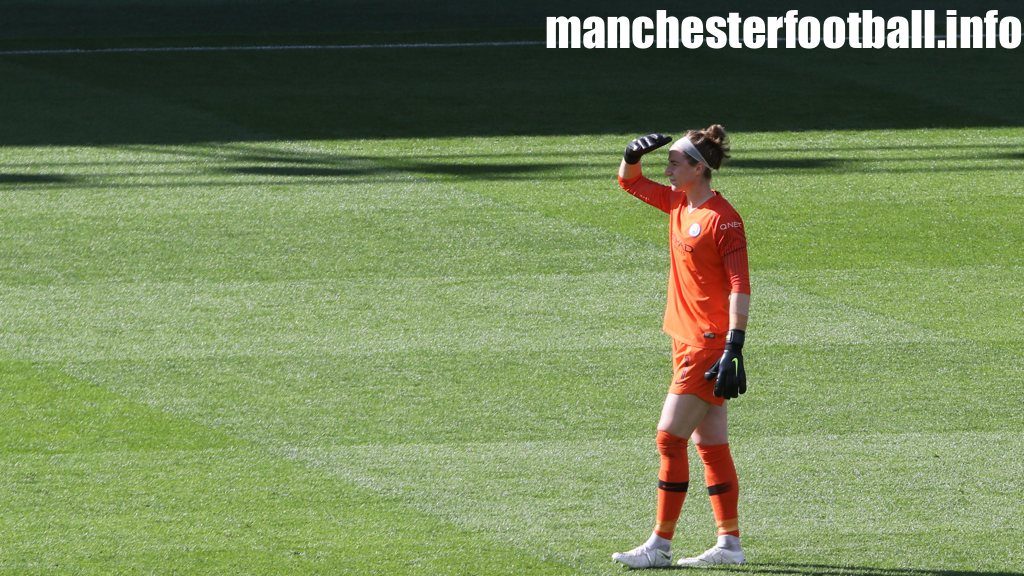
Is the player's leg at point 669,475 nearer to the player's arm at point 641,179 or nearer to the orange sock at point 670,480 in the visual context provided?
the orange sock at point 670,480

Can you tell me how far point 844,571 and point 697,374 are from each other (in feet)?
3.45

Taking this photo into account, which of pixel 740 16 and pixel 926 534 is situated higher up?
pixel 740 16

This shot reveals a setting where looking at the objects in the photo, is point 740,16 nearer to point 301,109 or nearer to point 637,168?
point 301,109

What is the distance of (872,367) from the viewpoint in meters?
9.50

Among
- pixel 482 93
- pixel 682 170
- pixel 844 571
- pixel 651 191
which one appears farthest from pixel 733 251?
pixel 482 93

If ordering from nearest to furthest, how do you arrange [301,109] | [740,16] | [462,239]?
[462,239] → [301,109] → [740,16]

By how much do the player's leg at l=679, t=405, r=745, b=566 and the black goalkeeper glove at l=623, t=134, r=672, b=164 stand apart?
3.58 ft

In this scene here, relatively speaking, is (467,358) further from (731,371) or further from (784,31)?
(784,31)

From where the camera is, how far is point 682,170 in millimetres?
6223

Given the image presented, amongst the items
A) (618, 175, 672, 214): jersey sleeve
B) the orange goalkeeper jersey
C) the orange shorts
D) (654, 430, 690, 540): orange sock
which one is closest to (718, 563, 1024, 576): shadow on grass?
(654, 430, 690, 540): orange sock

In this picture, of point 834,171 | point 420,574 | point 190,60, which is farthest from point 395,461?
point 190,60

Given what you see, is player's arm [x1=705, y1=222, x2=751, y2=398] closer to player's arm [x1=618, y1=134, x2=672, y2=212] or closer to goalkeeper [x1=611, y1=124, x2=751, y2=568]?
goalkeeper [x1=611, y1=124, x2=751, y2=568]

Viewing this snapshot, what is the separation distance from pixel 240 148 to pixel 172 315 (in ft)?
17.4

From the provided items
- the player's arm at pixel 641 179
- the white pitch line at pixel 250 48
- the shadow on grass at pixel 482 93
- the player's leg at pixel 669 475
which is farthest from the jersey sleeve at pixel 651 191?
the white pitch line at pixel 250 48
